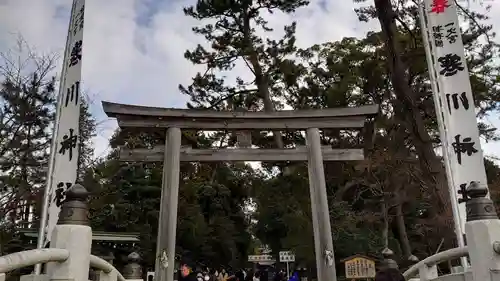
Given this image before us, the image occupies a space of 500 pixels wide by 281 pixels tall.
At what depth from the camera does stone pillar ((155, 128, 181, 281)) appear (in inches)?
331

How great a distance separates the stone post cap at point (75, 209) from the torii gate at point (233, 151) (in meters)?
5.01

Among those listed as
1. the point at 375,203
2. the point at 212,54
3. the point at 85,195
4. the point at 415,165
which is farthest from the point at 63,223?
the point at 375,203

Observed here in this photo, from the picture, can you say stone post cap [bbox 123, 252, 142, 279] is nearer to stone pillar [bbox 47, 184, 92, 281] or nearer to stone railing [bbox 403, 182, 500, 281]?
stone pillar [bbox 47, 184, 92, 281]

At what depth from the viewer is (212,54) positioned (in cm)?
1703

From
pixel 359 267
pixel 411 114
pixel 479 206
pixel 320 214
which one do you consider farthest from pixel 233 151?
pixel 479 206

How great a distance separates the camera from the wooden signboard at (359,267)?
12.5 meters

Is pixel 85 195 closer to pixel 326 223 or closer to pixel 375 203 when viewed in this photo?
pixel 326 223

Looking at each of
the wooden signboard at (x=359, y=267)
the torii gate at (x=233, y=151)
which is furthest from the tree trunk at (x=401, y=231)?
the torii gate at (x=233, y=151)

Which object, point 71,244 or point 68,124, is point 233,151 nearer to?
point 68,124

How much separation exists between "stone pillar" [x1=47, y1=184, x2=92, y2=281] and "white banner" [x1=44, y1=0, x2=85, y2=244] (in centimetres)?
283

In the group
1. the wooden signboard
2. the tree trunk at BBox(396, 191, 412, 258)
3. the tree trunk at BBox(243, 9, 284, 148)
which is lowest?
the wooden signboard

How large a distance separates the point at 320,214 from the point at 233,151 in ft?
7.63

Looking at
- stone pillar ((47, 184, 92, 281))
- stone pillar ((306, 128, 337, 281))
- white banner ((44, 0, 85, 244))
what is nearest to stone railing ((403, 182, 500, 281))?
stone pillar ((47, 184, 92, 281))

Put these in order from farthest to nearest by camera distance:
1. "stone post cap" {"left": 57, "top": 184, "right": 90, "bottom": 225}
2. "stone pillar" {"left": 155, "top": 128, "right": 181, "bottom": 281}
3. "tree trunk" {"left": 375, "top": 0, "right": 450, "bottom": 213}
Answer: "tree trunk" {"left": 375, "top": 0, "right": 450, "bottom": 213}
"stone pillar" {"left": 155, "top": 128, "right": 181, "bottom": 281}
"stone post cap" {"left": 57, "top": 184, "right": 90, "bottom": 225}
